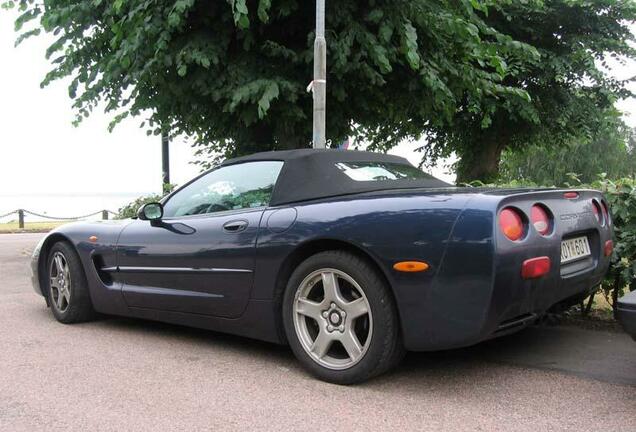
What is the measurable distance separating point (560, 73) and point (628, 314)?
12286 millimetres

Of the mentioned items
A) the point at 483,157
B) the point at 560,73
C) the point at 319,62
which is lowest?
the point at 483,157

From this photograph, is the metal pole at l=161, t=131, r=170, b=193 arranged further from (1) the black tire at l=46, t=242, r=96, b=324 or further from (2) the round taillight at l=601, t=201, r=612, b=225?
(2) the round taillight at l=601, t=201, r=612, b=225

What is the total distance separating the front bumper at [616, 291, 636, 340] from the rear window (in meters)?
1.67

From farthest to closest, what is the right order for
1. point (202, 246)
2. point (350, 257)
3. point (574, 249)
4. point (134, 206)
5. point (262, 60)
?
point (134, 206) < point (262, 60) < point (202, 246) < point (574, 249) < point (350, 257)

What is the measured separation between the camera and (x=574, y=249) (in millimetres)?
3553

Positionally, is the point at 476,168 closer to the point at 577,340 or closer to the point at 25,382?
the point at 577,340

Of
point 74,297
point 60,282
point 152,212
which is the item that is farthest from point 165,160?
point 152,212

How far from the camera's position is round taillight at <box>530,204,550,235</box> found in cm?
324

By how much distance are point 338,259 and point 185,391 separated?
1125 mm

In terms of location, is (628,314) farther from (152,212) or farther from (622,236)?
(152,212)

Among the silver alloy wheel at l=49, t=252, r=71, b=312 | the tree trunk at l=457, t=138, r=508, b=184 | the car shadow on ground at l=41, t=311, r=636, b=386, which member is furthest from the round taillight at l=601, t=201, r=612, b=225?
the tree trunk at l=457, t=138, r=508, b=184

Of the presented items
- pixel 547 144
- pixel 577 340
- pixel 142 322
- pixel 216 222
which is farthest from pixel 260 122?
pixel 547 144

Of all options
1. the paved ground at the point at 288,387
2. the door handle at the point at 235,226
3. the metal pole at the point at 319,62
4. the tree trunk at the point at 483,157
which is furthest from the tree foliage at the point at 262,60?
the tree trunk at the point at 483,157

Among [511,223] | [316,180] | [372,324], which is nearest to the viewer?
[511,223]
